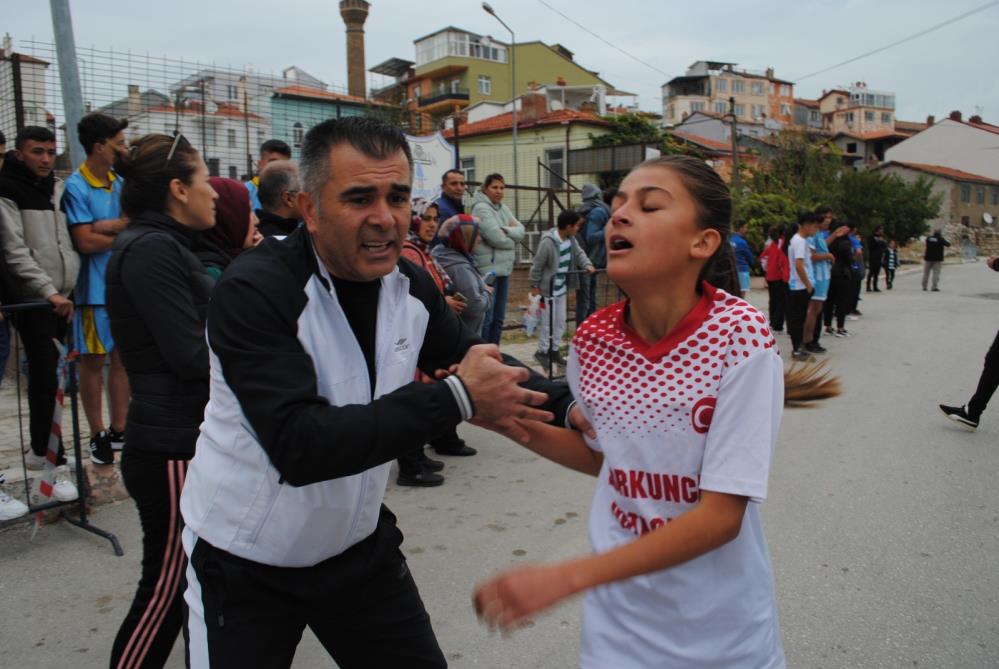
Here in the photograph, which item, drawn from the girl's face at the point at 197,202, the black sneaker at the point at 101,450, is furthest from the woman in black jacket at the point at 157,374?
the black sneaker at the point at 101,450

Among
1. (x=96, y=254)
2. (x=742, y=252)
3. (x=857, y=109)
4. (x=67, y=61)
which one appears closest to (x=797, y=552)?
(x=96, y=254)

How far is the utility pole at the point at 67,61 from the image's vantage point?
18.9 feet

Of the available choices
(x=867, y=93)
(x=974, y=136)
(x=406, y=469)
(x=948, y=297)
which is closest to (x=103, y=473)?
(x=406, y=469)

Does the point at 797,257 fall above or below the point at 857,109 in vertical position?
below

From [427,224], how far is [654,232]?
14.5ft

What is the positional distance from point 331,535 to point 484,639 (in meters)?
1.62

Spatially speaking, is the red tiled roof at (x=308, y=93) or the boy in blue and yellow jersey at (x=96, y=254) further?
the red tiled roof at (x=308, y=93)

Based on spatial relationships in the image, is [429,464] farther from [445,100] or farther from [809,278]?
[445,100]

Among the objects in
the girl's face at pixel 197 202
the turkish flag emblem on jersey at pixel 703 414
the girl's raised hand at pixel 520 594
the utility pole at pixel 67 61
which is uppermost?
the utility pole at pixel 67 61

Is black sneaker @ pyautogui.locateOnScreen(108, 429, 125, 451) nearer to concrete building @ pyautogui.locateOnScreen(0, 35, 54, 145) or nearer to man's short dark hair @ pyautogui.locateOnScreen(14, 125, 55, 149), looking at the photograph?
man's short dark hair @ pyautogui.locateOnScreen(14, 125, 55, 149)

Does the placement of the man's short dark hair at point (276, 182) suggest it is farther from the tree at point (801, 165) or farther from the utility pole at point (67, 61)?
the tree at point (801, 165)

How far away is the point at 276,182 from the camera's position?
3998mm

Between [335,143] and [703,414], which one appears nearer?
[703,414]

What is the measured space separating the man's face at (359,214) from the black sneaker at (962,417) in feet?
20.7
